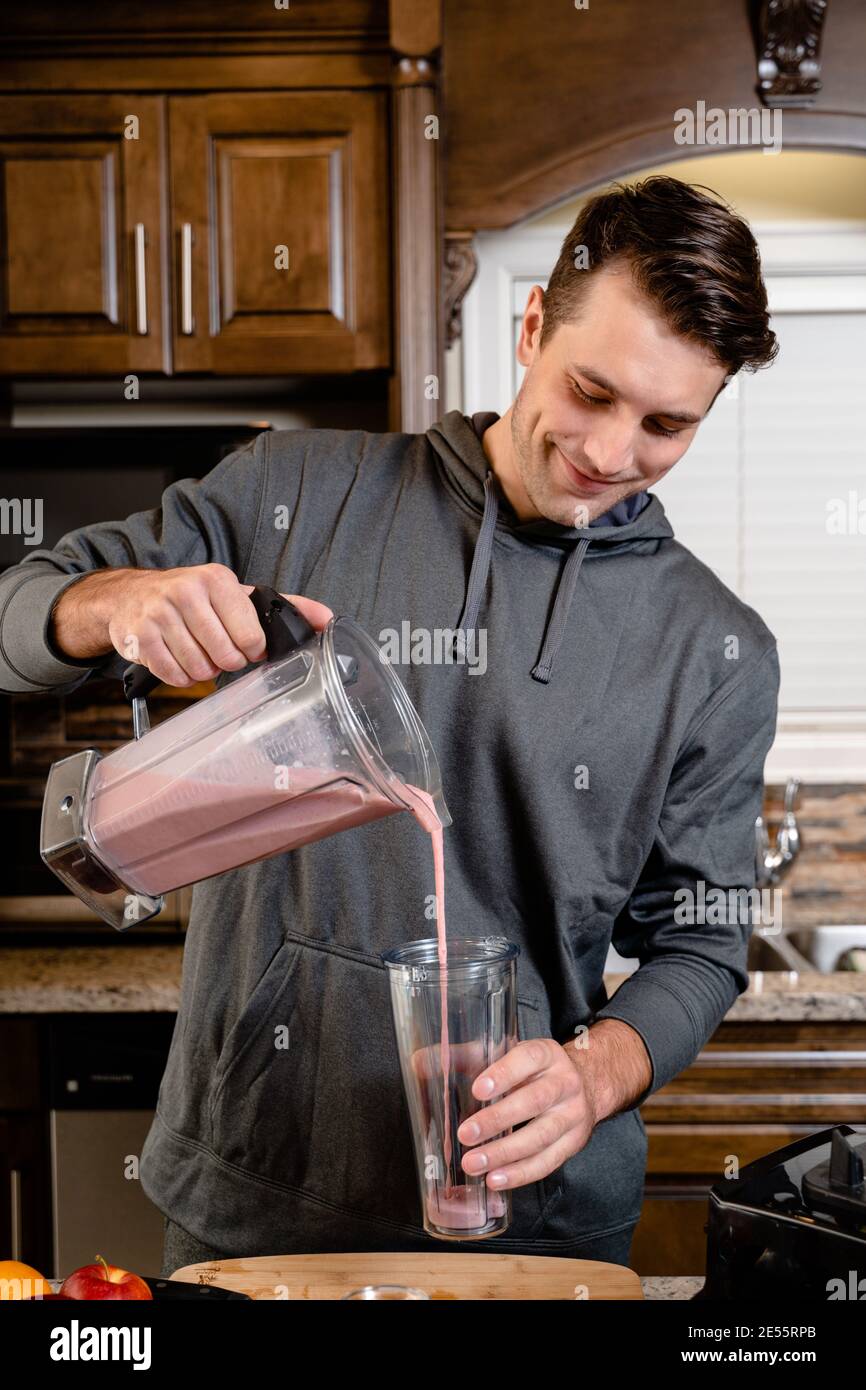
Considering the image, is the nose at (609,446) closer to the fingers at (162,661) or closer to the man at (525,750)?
the man at (525,750)

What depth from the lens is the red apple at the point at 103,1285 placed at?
2.88 feet

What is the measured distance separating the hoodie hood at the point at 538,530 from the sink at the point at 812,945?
146 cm

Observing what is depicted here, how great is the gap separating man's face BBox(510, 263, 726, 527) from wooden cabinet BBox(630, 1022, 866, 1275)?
128 cm

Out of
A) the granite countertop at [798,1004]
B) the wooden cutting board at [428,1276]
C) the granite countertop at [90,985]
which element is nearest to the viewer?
the wooden cutting board at [428,1276]

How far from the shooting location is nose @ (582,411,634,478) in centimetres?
124

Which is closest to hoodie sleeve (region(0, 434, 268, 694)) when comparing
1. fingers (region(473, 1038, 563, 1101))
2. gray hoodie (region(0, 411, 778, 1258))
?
gray hoodie (region(0, 411, 778, 1258))

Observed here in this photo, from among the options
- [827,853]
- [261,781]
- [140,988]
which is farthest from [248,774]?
[827,853]

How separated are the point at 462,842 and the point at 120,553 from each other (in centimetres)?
45

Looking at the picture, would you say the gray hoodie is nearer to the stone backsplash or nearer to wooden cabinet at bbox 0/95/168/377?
wooden cabinet at bbox 0/95/168/377

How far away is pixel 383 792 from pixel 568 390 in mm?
507

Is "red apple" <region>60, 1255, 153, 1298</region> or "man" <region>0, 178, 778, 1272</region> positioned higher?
"man" <region>0, 178, 778, 1272</region>

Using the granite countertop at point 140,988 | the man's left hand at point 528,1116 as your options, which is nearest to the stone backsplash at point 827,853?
the granite countertop at point 140,988

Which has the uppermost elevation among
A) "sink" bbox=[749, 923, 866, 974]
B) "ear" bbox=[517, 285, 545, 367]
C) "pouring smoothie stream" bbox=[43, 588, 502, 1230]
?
"ear" bbox=[517, 285, 545, 367]

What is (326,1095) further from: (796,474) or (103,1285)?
(796,474)
